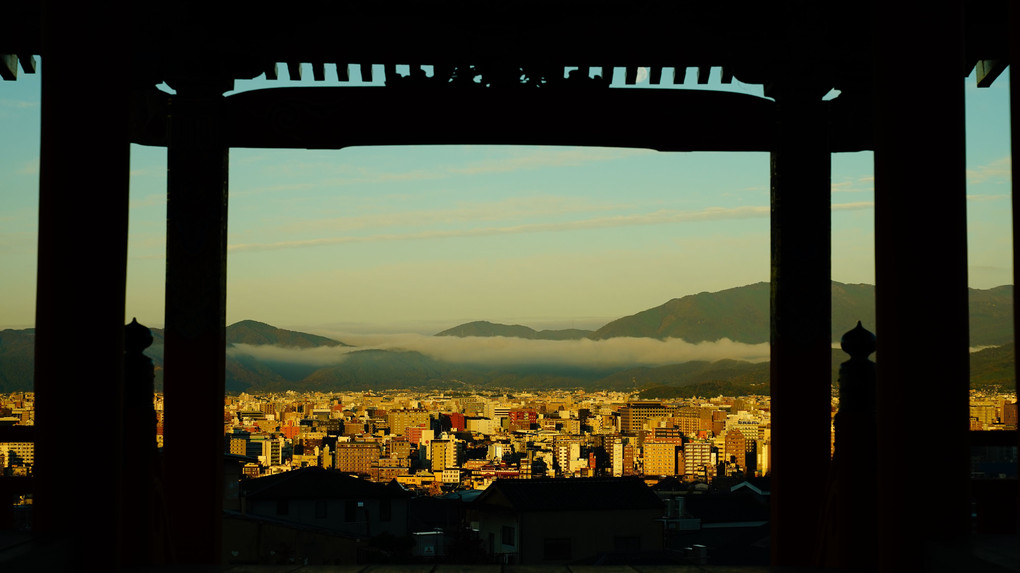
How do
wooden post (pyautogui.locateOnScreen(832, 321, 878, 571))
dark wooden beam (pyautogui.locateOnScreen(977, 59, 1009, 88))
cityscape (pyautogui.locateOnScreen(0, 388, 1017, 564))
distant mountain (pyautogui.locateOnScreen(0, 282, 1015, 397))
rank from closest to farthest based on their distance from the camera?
wooden post (pyautogui.locateOnScreen(832, 321, 878, 571)) → dark wooden beam (pyautogui.locateOnScreen(977, 59, 1009, 88)) → cityscape (pyautogui.locateOnScreen(0, 388, 1017, 564)) → distant mountain (pyautogui.locateOnScreen(0, 282, 1015, 397))

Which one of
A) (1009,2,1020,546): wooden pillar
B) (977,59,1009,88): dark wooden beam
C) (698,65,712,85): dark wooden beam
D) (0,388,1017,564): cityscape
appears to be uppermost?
(698,65,712,85): dark wooden beam

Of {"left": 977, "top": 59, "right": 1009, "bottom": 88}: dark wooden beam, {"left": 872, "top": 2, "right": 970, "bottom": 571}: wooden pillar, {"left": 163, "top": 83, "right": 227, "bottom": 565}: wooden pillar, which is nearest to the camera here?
{"left": 872, "top": 2, "right": 970, "bottom": 571}: wooden pillar

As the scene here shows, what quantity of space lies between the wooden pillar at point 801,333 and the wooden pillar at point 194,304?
304 cm

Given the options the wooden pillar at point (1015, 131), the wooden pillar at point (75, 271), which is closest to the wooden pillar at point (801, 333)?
the wooden pillar at point (1015, 131)

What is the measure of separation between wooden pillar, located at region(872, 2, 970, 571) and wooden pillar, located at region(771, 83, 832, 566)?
2745mm

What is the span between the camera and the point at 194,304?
6.01 metres

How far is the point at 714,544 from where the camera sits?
19891 mm

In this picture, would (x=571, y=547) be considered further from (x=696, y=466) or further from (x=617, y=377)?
(x=617, y=377)

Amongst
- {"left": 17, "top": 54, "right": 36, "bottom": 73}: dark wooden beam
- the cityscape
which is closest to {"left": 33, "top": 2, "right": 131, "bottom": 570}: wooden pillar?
the cityscape

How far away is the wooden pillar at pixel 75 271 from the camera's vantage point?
3291mm

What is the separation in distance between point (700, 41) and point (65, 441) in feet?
12.2

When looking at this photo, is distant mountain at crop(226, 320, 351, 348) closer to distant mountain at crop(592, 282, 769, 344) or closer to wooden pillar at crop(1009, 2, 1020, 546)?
distant mountain at crop(592, 282, 769, 344)

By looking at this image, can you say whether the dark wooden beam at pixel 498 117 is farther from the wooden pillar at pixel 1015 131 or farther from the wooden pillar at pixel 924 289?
the wooden pillar at pixel 1015 131

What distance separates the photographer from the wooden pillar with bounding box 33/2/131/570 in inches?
130
